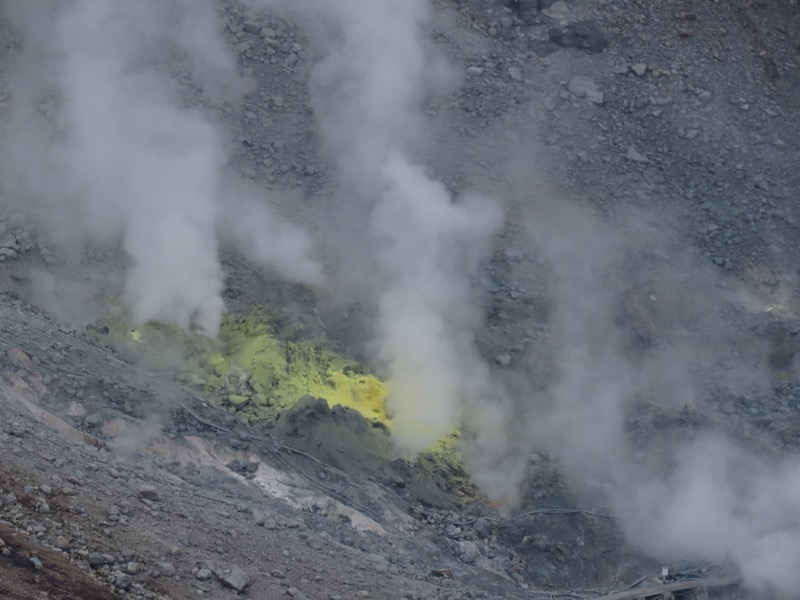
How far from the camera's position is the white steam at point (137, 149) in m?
13.8

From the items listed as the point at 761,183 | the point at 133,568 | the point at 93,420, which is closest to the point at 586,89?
the point at 761,183

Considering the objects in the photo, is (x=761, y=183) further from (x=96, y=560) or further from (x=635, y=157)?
(x=96, y=560)

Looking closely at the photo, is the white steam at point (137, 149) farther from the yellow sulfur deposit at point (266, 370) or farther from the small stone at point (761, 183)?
the small stone at point (761, 183)

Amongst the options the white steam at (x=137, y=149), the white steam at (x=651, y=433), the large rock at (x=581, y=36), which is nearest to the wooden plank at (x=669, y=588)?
the white steam at (x=651, y=433)

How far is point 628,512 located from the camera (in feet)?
39.3

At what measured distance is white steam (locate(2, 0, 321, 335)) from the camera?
45.1 feet

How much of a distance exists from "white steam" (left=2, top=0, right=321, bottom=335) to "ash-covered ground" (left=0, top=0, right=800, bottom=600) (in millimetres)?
45

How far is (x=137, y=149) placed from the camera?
14906 mm

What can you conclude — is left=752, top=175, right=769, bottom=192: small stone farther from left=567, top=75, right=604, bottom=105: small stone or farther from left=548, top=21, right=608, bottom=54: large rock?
left=548, top=21, right=608, bottom=54: large rock

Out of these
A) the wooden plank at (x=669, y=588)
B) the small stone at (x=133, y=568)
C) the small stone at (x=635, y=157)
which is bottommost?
the small stone at (x=133, y=568)

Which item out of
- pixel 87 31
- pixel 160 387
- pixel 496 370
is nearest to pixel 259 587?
pixel 160 387

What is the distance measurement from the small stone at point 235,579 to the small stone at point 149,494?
1.10 metres

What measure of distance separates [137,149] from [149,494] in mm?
7037

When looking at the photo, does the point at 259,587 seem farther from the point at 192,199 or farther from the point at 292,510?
the point at 192,199
